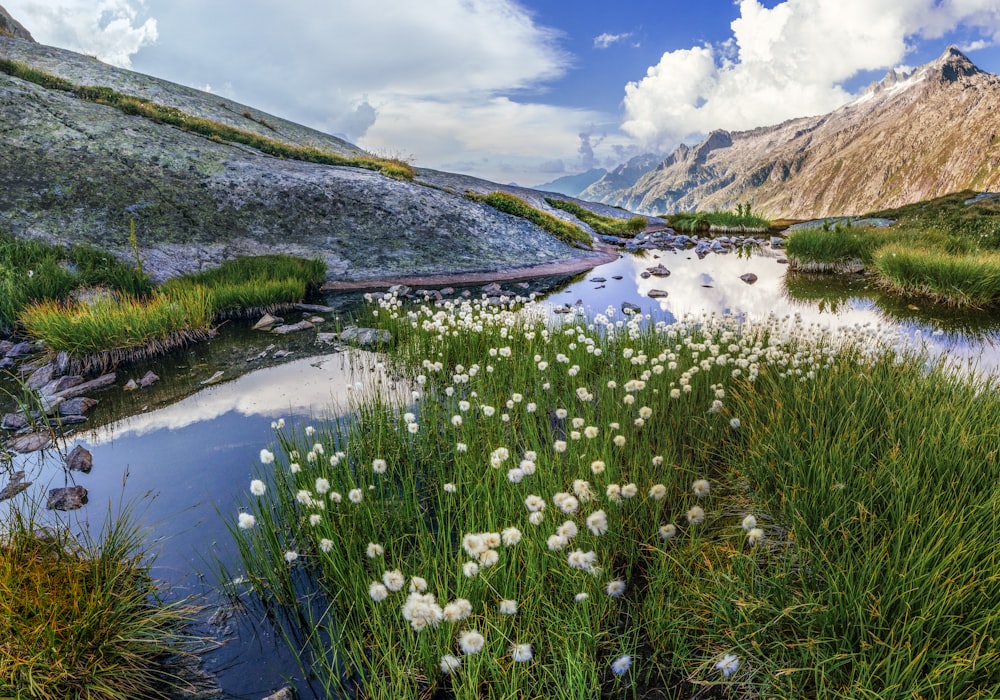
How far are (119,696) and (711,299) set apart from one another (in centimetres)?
1590

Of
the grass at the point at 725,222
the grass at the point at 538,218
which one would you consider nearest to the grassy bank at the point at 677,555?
the grass at the point at 538,218

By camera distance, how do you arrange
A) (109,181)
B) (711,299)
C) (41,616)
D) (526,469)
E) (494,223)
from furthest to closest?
(494,223) < (109,181) < (711,299) < (526,469) < (41,616)

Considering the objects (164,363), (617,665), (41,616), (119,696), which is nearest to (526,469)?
(617,665)

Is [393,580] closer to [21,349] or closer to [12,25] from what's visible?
[21,349]

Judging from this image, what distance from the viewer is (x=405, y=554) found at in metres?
4.50

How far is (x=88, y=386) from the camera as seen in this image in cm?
864

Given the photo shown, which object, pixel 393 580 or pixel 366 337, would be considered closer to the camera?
pixel 393 580

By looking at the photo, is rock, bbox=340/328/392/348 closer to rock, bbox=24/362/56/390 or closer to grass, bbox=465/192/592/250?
rock, bbox=24/362/56/390

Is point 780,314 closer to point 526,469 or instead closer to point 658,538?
point 658,538

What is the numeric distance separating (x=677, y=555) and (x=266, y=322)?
12350 millimetres

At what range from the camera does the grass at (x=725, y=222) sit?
40812 millimetres

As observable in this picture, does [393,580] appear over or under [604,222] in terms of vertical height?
under

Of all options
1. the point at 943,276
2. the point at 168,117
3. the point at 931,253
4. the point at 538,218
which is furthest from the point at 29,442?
the point at 538,218

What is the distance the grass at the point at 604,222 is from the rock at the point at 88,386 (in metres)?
32.8
